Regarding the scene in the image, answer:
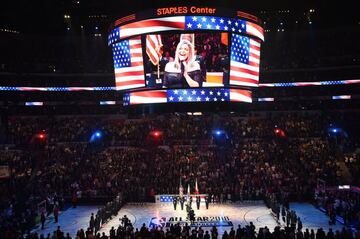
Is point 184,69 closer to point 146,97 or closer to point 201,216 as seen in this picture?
point 146,97

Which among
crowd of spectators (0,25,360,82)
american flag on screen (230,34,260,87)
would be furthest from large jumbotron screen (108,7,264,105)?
crowd of spectators (0,25,360,82)

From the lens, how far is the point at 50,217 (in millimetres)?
25984

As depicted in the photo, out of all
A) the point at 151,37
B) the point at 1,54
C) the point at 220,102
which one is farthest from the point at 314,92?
the point at 1,54

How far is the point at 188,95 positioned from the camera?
22375 mm

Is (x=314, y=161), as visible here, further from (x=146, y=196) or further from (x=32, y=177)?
(x=32, y=177)

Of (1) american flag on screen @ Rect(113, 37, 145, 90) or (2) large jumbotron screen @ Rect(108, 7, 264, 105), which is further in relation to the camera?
(1) american flag on screen @ Rect(113, 37, 145, 90)

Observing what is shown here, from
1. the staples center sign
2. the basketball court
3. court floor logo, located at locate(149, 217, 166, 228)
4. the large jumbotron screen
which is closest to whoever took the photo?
the staples center sign

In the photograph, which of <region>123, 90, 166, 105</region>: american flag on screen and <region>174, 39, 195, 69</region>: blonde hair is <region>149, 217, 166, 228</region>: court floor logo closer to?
<region>123, 90, 166, 105</region>: american flag on screen

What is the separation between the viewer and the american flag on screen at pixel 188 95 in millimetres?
22344

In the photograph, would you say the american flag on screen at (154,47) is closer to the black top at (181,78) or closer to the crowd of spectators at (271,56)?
the black top at (181,78)

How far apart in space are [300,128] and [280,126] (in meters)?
1.99

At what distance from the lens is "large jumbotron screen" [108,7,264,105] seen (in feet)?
68.8

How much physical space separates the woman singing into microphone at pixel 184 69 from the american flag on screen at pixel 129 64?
177cm

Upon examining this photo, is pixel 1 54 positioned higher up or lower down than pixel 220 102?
higher up
